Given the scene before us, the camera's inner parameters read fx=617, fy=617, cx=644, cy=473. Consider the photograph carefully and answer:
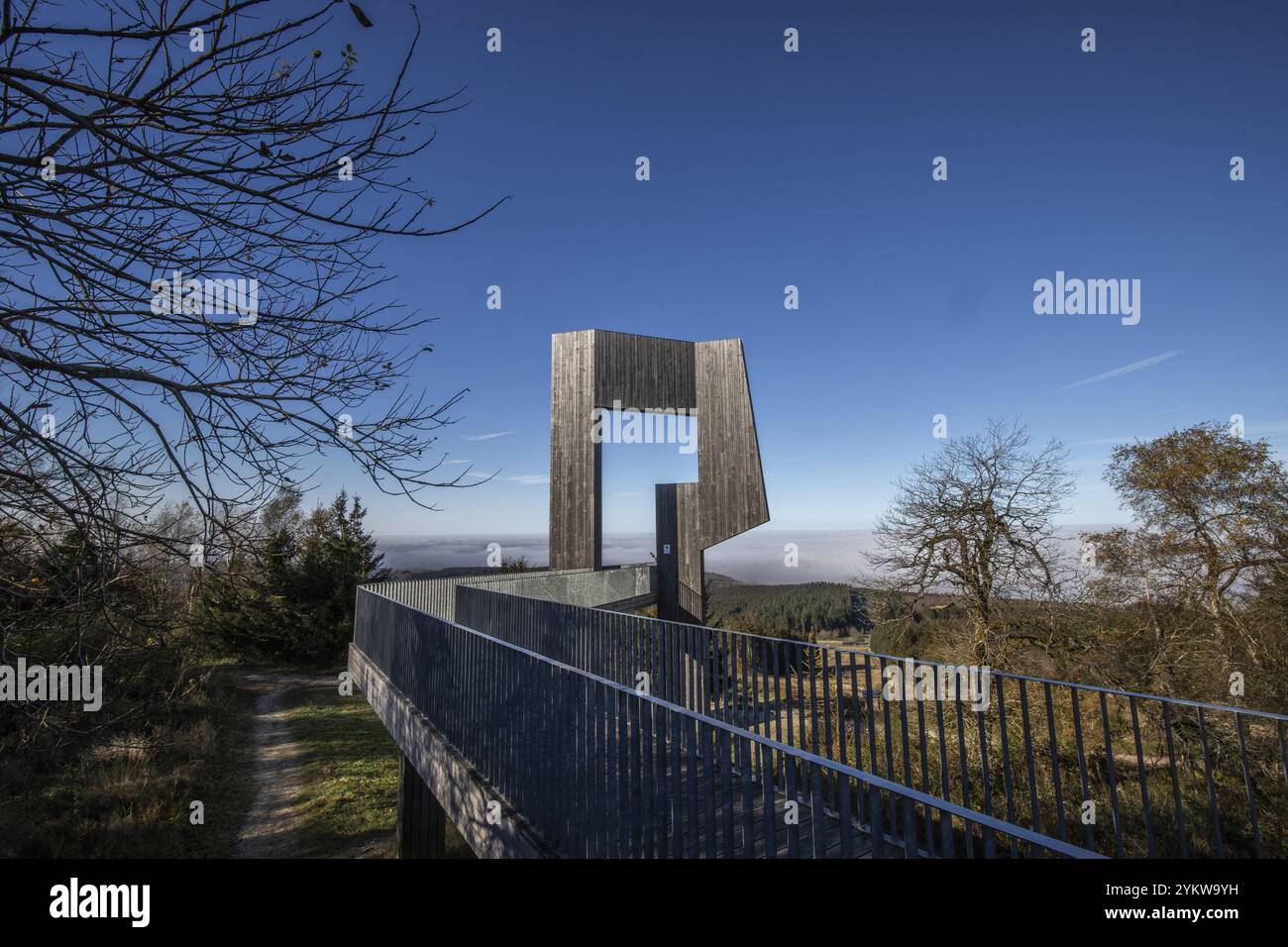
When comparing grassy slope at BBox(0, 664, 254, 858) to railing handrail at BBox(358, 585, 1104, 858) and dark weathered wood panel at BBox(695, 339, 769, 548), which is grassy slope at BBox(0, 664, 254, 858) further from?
dark weathered wood panel at BBox(695, 339, 769, 548)

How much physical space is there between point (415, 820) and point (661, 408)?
9.64 metres

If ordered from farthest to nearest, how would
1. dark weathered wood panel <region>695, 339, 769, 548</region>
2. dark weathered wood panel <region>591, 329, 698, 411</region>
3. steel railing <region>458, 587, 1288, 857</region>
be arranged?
1. dark weathered wood panel <region>591, 329, 698, 411</region>
2. dark weathered wood panel <region>695, 339, 769, 548</region>
3. steel railing <region>458, 587, 1288, 857</region>

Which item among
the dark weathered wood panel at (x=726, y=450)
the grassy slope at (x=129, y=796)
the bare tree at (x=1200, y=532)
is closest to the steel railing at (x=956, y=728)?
the bare tree at (x=1200, y=532)

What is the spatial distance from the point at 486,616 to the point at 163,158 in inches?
359

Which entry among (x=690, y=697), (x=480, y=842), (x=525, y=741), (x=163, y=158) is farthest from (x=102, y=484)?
(x=690, y=697)

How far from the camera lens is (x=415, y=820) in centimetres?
864

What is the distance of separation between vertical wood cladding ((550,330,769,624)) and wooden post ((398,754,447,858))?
581 centimetres

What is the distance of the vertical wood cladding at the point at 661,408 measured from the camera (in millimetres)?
13977

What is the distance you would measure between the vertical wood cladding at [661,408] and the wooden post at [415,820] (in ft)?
19.1

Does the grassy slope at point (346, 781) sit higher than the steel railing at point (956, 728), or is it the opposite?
the steel railing at point (956, 728)

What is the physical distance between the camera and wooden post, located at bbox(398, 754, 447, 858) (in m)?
8.62

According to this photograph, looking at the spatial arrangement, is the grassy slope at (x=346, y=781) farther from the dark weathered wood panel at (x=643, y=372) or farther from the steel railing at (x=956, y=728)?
the dark weathered wood panel at (x=643, y=372)

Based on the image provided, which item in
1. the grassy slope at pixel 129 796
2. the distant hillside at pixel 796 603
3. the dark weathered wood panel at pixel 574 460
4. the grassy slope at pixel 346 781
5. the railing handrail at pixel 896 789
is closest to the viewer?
the railing handrail at pixel 896 789

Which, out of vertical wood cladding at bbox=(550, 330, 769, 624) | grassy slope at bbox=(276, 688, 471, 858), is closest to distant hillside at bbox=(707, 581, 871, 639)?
vertical wood cladding at bbox=(550, 330, 769, 624)
